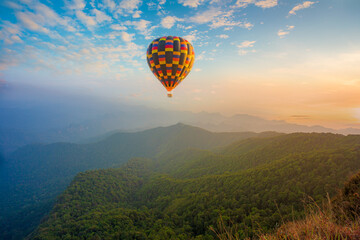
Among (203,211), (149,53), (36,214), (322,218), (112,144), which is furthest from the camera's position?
(112,144)

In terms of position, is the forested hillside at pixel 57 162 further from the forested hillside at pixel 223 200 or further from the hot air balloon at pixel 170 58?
the hot air balloon at pixel 170 58

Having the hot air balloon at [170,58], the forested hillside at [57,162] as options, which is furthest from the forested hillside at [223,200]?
the forested hillside at [57,162]

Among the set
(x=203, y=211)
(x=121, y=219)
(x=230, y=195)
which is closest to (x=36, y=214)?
(x=121, y=219)

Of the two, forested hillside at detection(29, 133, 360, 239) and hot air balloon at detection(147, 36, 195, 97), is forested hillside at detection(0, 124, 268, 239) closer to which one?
forested hillside at detection(29, 133, 360, 239)

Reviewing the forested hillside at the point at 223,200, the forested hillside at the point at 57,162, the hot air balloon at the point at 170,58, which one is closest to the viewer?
the hot air balloon at the point at 170,58

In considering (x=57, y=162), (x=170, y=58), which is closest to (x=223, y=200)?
(x=170, y=58)

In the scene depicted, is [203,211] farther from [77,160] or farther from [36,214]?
[77,160]

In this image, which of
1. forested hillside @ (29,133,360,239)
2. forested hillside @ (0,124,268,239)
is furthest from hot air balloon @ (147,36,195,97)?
forested hillside @ (0,124,268,239)

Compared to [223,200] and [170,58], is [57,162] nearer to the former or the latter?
[223,200]

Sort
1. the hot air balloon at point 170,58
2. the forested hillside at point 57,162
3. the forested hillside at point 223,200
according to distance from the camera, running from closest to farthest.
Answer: the hot air balloon at point 170,58
the forested hillside at point 223,200
the forested hillside at point 57,162
